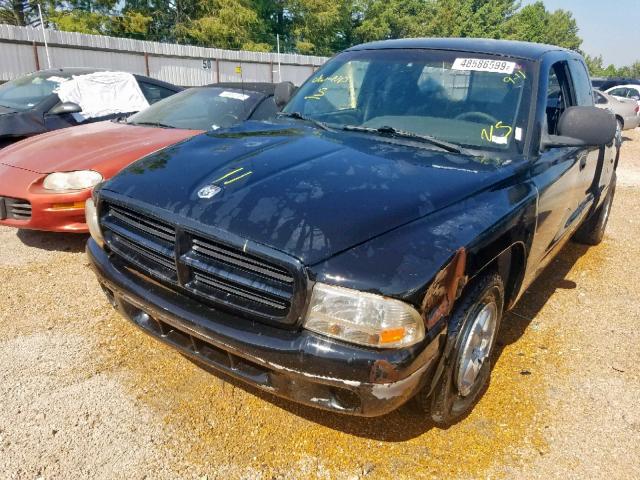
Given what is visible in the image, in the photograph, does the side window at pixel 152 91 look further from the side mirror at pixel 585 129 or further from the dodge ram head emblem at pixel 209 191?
the side mirror at pixel 585 129

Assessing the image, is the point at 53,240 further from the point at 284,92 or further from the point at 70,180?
the point at 284,92

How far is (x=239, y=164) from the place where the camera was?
2383 mm

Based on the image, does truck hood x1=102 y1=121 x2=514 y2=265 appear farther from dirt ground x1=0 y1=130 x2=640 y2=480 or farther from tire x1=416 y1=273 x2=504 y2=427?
dirt ground x1=0 y1=130 x2=640 y2=480

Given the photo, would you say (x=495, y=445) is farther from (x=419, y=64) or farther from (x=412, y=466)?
(x=419, y=64)

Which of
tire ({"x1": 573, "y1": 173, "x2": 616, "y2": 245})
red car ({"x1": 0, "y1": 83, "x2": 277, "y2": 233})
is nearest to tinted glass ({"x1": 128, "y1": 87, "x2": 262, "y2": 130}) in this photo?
red car ({"x1": 0, "y1": 83, "x2": 277, "y2": 233})

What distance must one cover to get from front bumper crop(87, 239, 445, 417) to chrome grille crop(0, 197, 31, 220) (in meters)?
2.46

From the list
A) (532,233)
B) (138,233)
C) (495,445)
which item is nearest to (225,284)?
(138,233)

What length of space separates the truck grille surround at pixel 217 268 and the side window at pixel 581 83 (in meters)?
3.03

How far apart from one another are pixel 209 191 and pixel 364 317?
2.93 feet

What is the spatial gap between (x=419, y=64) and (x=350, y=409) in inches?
86.8

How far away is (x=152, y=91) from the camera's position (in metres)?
7.14

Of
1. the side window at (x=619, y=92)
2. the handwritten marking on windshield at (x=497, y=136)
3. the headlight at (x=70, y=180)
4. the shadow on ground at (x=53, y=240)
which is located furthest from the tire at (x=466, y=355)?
the side window at (x=619, y=92)

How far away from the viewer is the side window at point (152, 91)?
7.03m

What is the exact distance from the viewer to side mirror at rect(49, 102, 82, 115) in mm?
6047
